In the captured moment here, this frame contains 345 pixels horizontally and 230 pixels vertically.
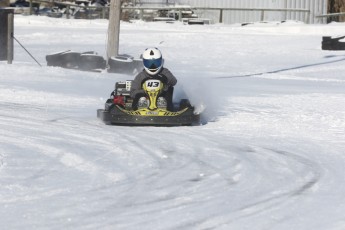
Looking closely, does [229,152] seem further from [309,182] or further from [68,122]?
[68,122]

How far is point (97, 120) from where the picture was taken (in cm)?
1366

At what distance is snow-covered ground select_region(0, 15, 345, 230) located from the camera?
741 cm

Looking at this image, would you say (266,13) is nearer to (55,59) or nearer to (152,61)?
(55,59)

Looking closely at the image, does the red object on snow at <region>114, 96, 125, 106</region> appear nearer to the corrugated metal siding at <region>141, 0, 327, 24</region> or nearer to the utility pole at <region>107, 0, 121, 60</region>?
the utility pole at <region>107, 0, 121, 60</region>

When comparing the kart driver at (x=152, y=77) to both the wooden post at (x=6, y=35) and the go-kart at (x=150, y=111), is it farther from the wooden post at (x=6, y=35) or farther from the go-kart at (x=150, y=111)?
the wooden post at (x=6, y=35)

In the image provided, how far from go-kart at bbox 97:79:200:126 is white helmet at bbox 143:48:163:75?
153 mm

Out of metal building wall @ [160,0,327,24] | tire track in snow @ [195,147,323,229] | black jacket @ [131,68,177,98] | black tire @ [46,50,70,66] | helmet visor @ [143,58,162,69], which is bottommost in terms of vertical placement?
tire track in snow @ [195,147,323,229]

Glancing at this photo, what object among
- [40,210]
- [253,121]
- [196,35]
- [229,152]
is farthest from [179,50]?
[40,210]

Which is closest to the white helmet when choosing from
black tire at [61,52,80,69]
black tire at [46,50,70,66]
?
black tire at [61,52,80,69]

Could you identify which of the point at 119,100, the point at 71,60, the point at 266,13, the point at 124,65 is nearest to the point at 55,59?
the point at 71,60

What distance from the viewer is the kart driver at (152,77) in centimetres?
1344

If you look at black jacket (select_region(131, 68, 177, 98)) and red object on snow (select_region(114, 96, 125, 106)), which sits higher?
black jacket (select_region(131, 68, 177, 98))

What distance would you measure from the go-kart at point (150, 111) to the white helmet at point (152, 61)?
15 centimetres

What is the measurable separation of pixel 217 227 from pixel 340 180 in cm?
259
